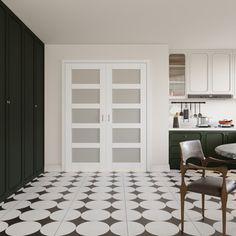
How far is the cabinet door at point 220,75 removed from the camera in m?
5.62

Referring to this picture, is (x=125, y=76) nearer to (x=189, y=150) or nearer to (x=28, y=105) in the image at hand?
(x=28, y=105)

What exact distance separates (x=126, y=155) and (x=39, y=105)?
6.45ft

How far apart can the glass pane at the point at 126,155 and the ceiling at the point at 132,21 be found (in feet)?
7.06

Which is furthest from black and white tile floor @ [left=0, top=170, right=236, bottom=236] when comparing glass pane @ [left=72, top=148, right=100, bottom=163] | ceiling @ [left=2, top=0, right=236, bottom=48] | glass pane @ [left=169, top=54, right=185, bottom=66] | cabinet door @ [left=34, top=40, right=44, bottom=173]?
ceiling @ [left=2, top=0, right=236, bottom=48]

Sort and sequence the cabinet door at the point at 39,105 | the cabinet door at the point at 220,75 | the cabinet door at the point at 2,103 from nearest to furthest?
the cabinet door at the point at 2,103 < the cabinet door at the point at 39,105 < the cabinet door at the point at 220,75

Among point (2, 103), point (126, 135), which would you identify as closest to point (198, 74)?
point (126, 135)

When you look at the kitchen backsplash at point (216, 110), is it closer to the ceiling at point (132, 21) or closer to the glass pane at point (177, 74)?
the glass pane at point (177, 74)

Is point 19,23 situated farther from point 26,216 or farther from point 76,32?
point 26,216

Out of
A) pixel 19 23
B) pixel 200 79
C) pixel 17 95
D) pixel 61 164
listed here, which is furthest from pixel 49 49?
pixel 200 79

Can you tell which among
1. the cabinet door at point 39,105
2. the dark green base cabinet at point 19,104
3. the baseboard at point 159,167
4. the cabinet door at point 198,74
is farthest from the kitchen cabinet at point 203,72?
the dark green base cabinet at point 19,104

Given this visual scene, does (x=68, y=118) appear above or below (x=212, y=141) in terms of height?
above

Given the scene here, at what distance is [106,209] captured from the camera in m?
3.19

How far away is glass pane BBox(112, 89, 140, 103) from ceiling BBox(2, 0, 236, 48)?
37.8 inches

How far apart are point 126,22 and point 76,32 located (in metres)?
0.98
